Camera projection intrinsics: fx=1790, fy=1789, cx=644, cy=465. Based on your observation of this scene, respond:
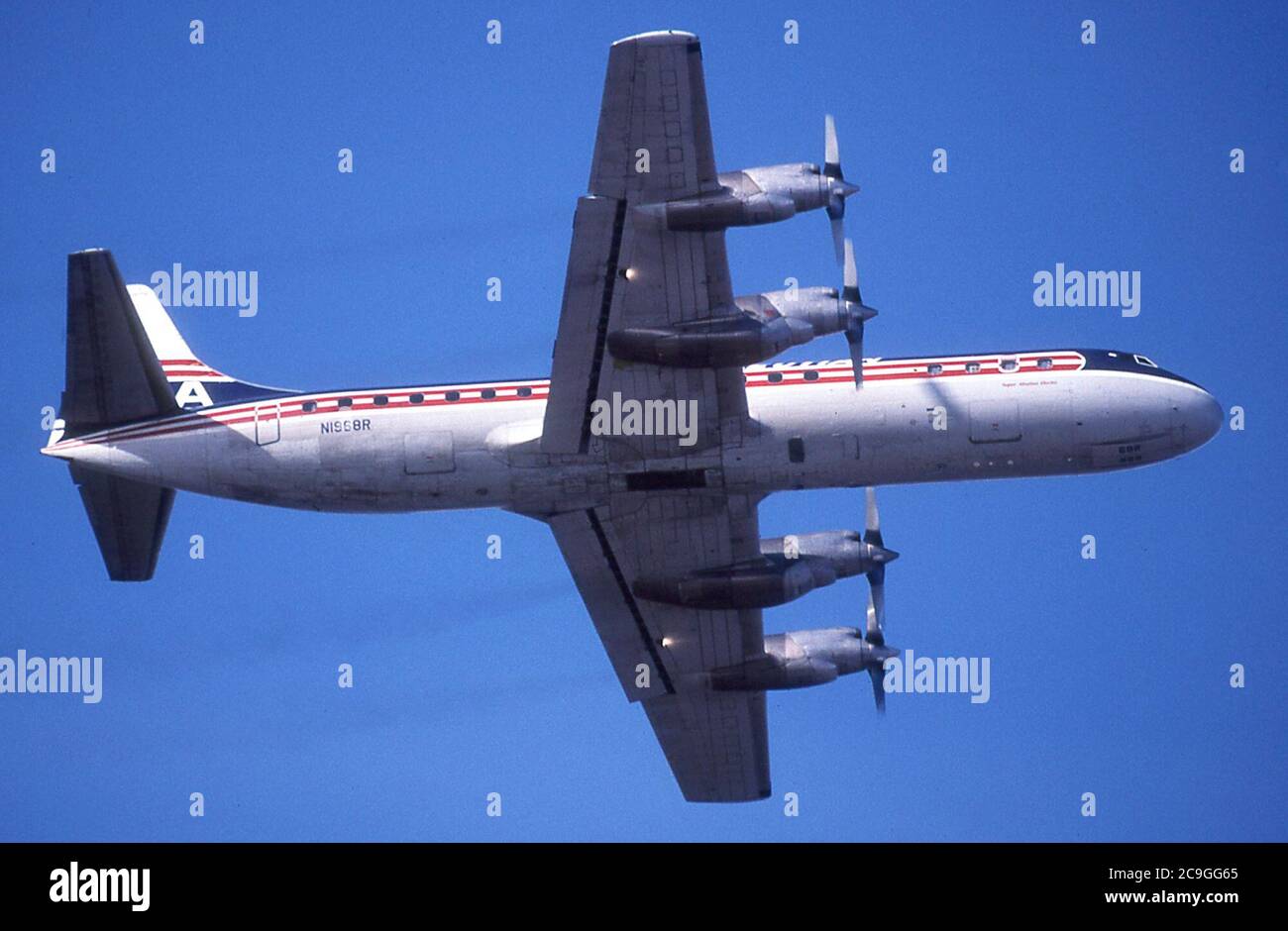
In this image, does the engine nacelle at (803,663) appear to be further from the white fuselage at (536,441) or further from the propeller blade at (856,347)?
the propeller blade at (856,347)

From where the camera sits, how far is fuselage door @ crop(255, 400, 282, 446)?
124 feet

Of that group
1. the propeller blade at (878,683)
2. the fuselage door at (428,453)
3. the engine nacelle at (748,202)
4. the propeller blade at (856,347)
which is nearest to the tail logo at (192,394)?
the fuselage door at (428,453)

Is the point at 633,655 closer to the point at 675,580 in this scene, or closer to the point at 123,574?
the point at 675,580

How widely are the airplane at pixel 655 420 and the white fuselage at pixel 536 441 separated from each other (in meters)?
0.05

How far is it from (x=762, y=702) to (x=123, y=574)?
1536 cm

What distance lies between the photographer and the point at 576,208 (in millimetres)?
34875

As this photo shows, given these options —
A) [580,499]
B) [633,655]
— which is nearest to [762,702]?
[633,655]

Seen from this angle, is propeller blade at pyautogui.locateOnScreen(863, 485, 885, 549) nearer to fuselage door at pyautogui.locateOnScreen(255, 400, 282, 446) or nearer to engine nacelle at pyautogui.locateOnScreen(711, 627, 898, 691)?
engine nacelle at pyautogui.locateOnScreen(711, 627, 898, 691)

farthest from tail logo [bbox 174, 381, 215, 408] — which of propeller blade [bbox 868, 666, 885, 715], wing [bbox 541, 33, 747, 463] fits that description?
propeller blade [bbox 868, 666, 885, 715]

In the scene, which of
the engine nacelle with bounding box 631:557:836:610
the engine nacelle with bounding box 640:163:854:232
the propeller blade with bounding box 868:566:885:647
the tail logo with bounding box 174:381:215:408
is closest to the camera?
the engine nacelle with bounding box 640:163:854:232

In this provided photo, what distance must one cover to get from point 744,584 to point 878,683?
495 centimetres

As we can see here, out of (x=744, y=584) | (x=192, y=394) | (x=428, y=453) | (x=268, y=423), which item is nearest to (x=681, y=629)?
(x=744, y=584)

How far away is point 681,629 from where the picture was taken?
137ft

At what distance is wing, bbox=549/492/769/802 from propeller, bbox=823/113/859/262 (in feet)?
20.4
